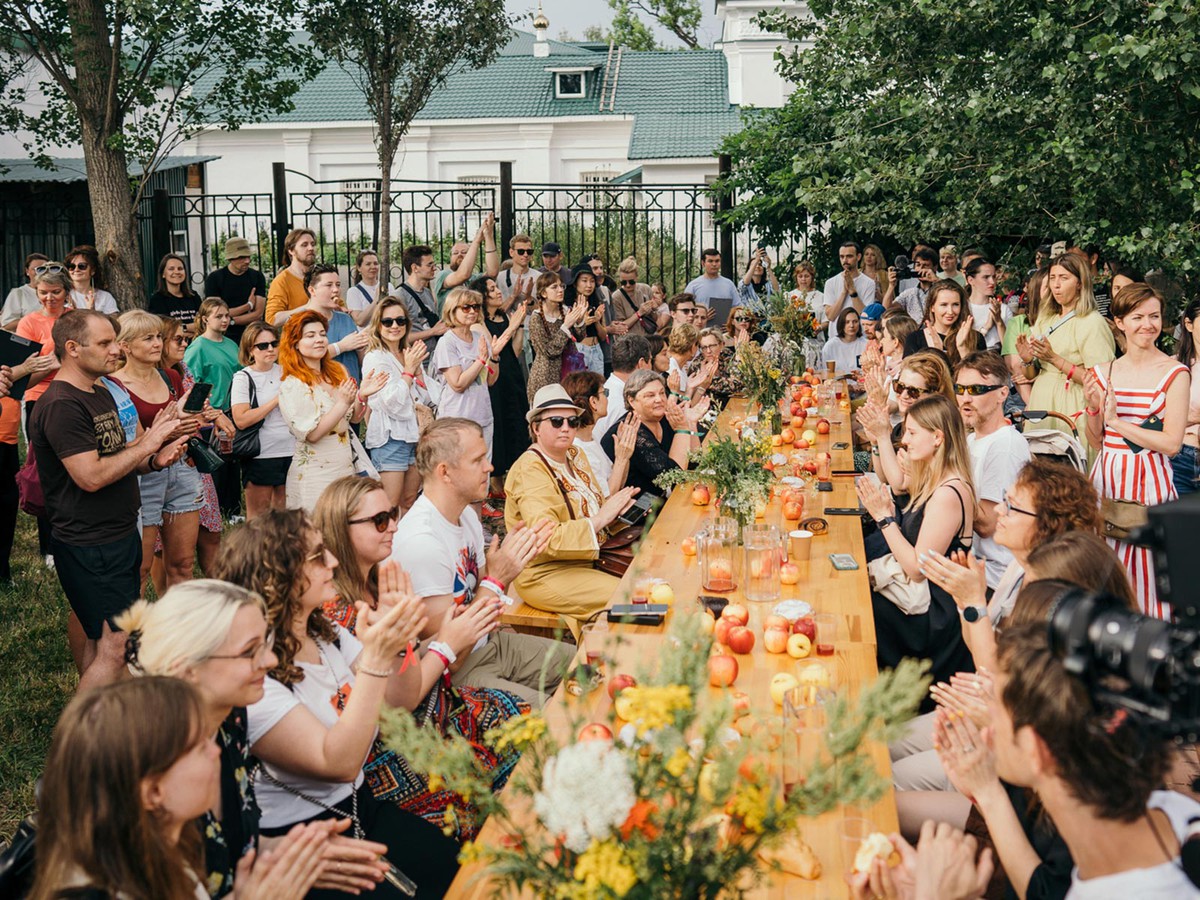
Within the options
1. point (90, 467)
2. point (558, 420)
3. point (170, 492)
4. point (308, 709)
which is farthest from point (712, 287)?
point (308, 709)

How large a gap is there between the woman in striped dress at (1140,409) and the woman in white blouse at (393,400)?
391 centimetres

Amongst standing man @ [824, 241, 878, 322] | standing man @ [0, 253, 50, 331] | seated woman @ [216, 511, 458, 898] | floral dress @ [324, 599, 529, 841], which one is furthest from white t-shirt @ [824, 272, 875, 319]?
seated woman @ [216, 511, 458, 898]

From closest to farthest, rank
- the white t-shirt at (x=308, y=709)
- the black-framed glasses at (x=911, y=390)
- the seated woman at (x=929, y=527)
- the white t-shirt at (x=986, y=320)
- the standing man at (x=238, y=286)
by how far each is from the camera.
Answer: the white t-shirt at (x=308, y=709) → the seated woman at (x=929, y=527) → the black-framed glasses at (x=911, y=390) → the white t-shirt at (x=986, y=320) → the standing man at (x=238, y=286)

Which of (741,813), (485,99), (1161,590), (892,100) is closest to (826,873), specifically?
(741,813)

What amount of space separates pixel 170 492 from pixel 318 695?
285 cm

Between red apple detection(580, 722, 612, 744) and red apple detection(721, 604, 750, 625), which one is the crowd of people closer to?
red apple detection(580, 722, 612, 744)

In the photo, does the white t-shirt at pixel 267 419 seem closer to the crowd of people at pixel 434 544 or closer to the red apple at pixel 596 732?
the crowd of people at pixel 434 544

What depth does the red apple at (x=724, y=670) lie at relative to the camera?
3.55m

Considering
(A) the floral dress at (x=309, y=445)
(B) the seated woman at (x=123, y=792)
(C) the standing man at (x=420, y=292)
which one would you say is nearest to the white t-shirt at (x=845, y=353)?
(C) the standing man at (x=420, y=292)

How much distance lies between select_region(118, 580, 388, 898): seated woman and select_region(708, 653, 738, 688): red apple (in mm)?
1169

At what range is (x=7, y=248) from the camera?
15.0 meters

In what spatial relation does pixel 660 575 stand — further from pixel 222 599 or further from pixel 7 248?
pixel 7 248

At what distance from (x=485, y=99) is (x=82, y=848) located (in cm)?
3144

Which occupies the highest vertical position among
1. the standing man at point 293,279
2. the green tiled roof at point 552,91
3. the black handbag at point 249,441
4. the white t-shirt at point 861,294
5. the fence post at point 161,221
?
the green tiled roof at point 552,91
